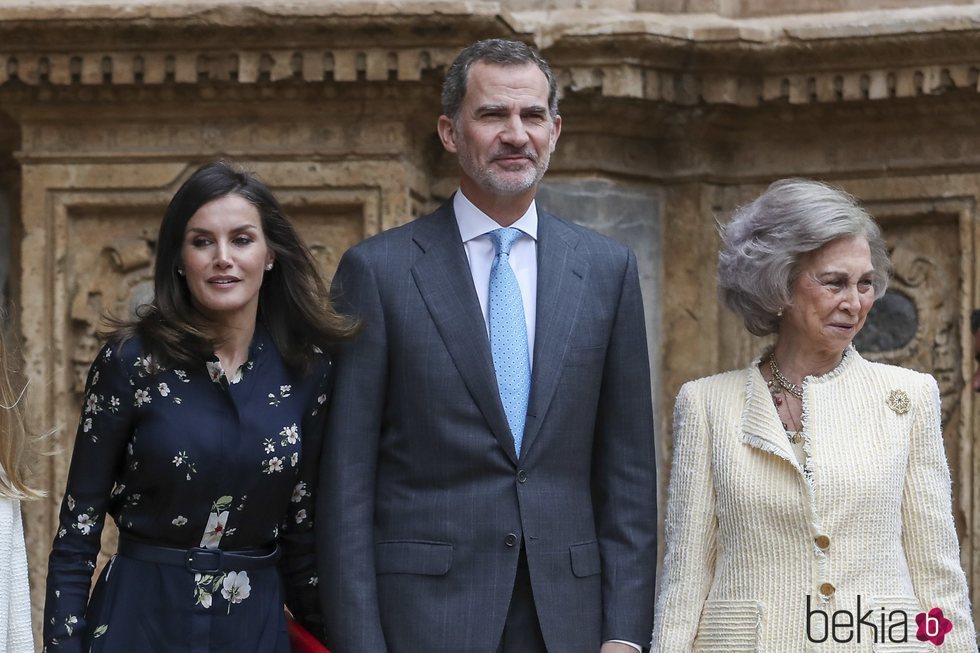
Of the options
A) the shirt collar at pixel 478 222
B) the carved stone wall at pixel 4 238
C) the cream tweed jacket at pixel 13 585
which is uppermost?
the carved stone wall at pixel 4 238

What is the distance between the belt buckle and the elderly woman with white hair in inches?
35.9

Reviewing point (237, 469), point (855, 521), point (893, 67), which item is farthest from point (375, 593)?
point (893, 67)

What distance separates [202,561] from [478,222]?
923 millimetres

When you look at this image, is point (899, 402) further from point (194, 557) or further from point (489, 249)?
point (194, 557)

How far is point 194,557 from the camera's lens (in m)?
3.79

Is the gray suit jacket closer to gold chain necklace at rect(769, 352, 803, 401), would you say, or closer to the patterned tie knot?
the patterned tie knot

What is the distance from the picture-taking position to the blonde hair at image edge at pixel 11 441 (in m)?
3.73

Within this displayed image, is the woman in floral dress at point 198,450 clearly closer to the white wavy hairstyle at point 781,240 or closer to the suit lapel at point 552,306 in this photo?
the suit lapel at point 552,306

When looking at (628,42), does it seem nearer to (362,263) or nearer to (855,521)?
(362,263)

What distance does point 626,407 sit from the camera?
13.1 feet

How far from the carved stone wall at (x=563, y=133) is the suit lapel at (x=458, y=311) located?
136 centimetres

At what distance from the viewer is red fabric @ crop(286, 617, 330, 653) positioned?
12.8 feet

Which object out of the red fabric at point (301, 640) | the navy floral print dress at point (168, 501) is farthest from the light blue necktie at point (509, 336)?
the red fabric at point (301, 640)

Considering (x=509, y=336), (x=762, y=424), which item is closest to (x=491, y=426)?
(x=509, y=336)
